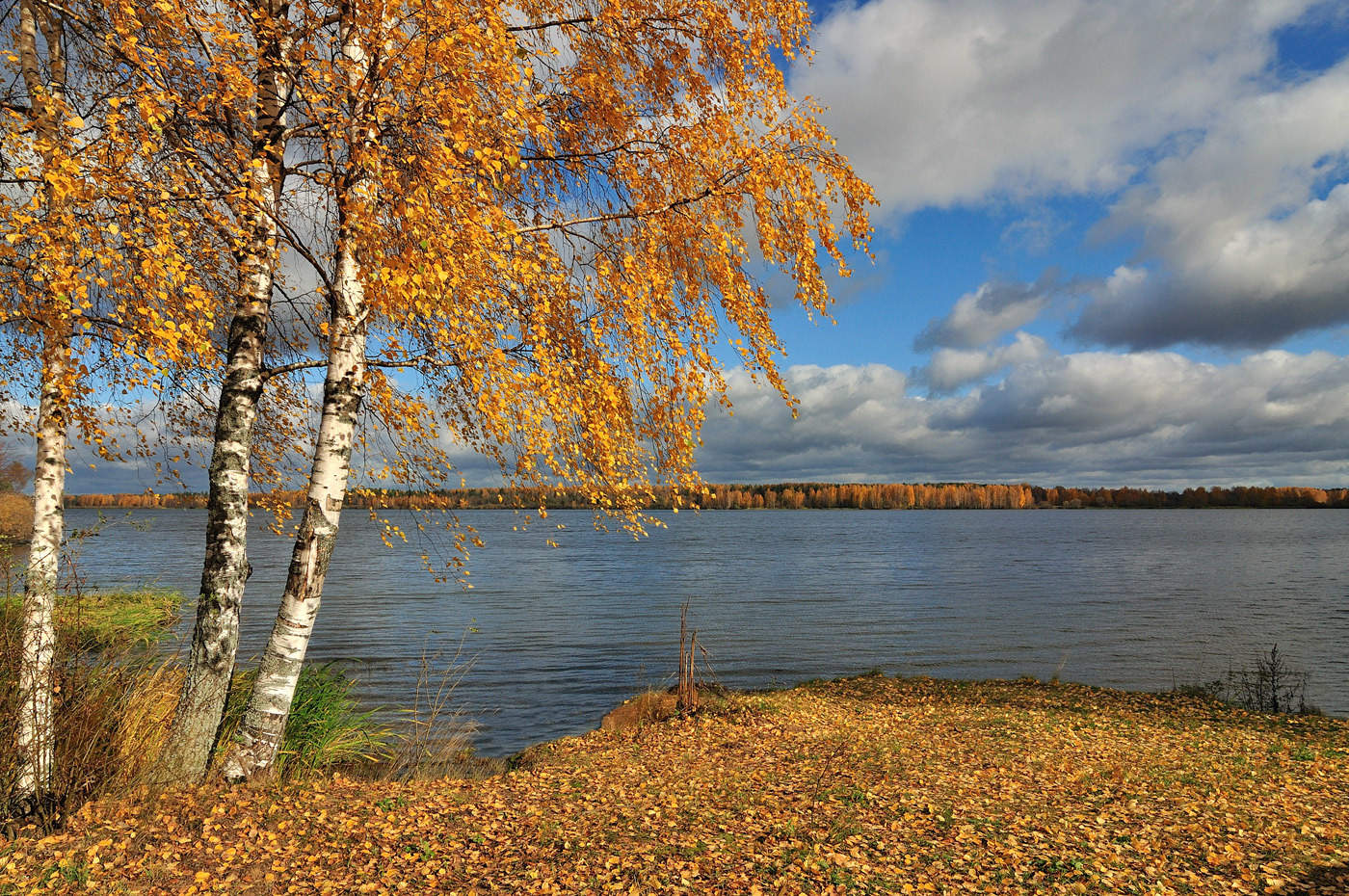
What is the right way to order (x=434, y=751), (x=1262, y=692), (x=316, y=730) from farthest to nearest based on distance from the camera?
(x=1262, y=692) → (x=434, y=751) → (x=316, y=730)

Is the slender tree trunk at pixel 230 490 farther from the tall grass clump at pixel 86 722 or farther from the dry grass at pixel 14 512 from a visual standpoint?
the dry grass at pixel 14 512

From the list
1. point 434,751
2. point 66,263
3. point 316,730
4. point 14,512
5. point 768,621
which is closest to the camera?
point 66,263

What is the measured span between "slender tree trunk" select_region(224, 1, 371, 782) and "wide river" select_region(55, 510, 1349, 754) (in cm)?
147

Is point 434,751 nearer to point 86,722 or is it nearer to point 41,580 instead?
point 86,722

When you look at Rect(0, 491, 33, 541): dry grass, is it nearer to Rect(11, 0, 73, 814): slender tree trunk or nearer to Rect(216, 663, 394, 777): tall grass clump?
Rect(216, 663, 394, 777): tall grass clump

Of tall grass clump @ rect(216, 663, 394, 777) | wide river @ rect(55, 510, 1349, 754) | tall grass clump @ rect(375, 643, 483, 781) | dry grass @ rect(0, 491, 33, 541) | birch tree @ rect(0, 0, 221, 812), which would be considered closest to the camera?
birch tree @ rect(0, 0, 221, 812)

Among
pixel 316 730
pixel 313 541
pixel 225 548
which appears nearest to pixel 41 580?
pixel 225 548

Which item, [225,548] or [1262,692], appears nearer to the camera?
[225,548]

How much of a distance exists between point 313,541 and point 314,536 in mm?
58

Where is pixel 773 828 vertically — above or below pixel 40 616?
below

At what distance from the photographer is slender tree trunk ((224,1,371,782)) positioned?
25.1ft

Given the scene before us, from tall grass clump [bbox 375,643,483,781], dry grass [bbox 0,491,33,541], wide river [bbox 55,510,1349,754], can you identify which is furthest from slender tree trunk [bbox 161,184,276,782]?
dry grass [bbox 0,491,33,541]

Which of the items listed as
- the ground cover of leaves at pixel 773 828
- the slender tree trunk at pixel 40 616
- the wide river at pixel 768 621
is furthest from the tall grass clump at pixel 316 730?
the wide river at pixel 768 621

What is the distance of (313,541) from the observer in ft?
25.3
